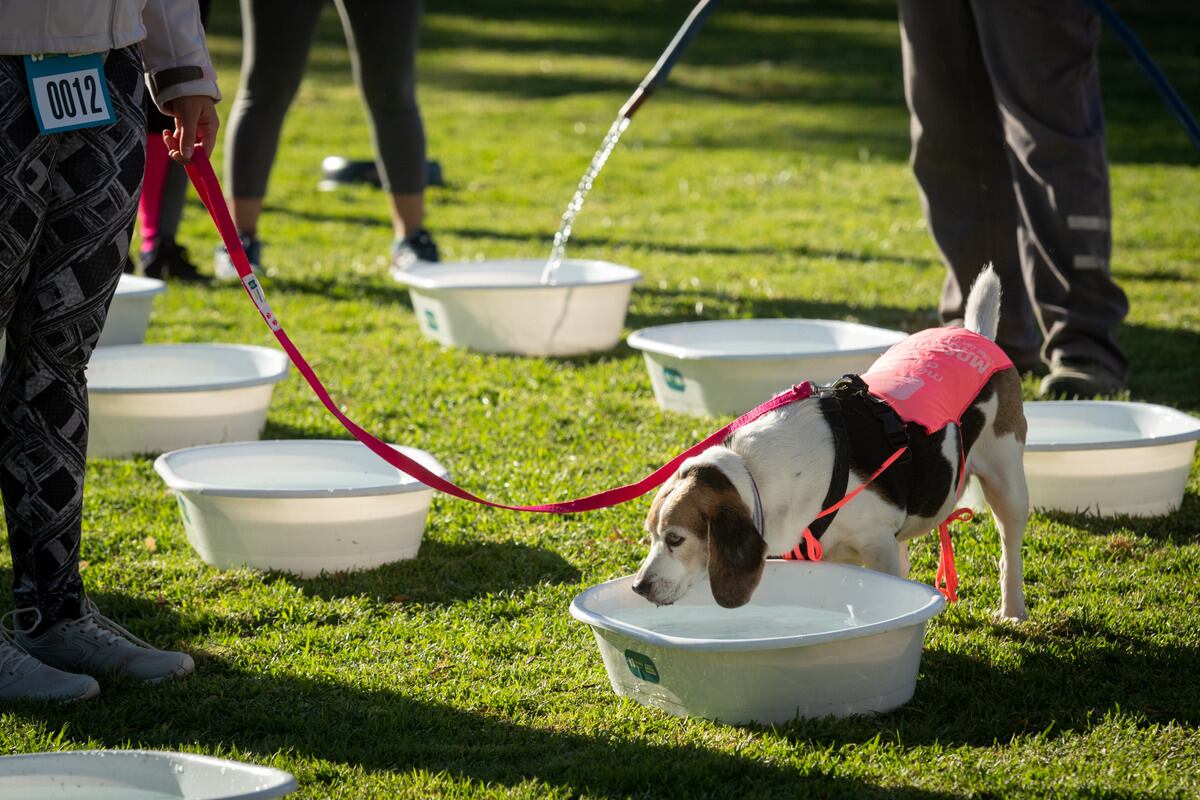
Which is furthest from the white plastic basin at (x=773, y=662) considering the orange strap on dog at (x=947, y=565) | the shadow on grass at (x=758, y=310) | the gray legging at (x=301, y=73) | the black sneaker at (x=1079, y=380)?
the gray legging at (x=301, y=73)

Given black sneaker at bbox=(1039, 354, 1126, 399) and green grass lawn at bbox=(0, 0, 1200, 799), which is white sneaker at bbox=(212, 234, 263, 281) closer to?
green grass lawn at bbox=(0, 0, 1200, 799)

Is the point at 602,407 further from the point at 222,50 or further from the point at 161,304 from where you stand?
the point at 222,50

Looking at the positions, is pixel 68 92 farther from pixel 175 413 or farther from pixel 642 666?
pixel 175 413

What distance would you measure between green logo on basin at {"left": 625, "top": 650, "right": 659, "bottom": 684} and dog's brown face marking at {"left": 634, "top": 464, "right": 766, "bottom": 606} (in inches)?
4.6

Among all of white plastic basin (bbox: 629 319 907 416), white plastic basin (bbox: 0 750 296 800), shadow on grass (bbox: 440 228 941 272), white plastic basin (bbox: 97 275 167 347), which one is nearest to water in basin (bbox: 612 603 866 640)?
white plastic basin (bbox: 0 750 296 800)

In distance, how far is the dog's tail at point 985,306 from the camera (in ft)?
12.6

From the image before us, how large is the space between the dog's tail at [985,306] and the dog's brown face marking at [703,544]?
3.91 ft

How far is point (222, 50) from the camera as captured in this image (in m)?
18.7

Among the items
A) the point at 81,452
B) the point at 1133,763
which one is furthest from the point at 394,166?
the point at 1133,763

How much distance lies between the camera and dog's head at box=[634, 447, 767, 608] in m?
2.94

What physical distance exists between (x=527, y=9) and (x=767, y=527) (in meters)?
20.8

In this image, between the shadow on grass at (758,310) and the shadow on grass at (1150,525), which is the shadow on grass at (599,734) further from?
the shadow on grass at (758,310)

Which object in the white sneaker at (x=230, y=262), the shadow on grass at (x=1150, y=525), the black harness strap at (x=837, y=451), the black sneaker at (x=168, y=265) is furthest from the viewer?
the black sneaker at (x=168, y=265)

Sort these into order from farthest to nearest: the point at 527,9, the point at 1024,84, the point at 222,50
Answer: the point at 527,9, the point at 222,50, the point at 1024,84
